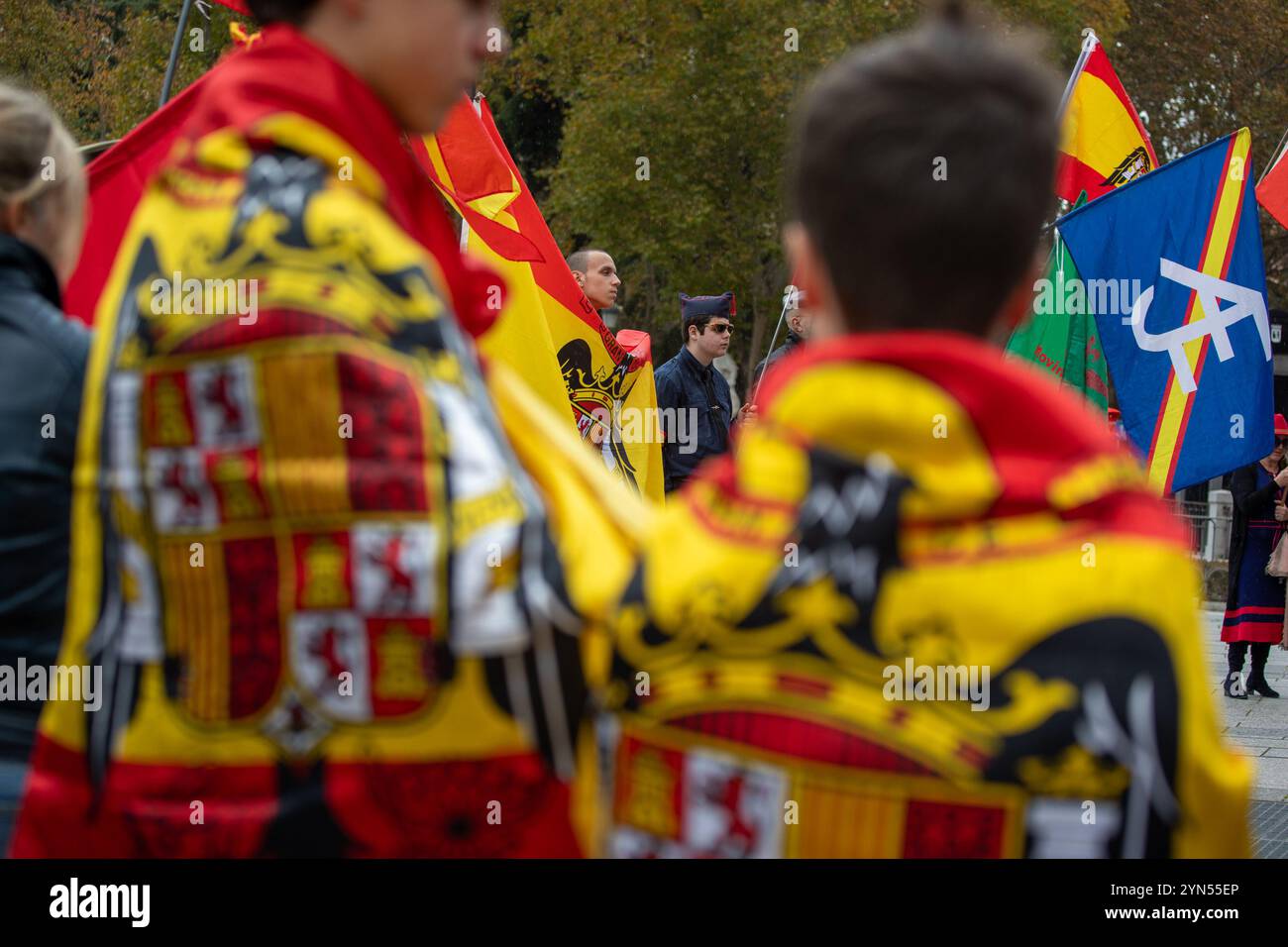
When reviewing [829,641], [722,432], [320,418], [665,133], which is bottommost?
[829,641]

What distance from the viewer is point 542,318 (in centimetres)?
594

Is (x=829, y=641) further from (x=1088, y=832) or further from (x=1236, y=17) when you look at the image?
(x=1236, y=17)

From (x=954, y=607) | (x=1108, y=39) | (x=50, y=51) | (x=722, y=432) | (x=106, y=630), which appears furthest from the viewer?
(x=1108, y=39)

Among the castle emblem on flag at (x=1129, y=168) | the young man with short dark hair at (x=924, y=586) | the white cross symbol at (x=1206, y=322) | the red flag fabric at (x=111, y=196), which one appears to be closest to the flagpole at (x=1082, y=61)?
the castle emblem on flag at (x=1129, y=168)

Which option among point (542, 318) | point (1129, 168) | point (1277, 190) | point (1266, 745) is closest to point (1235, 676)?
point (1266, 745)

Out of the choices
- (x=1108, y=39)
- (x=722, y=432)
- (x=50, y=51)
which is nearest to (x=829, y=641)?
(x=722, y=432)

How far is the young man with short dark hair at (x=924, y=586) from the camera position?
1.31m

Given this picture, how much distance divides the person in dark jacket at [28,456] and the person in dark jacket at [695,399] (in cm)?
648

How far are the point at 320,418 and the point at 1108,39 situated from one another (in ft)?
83.7

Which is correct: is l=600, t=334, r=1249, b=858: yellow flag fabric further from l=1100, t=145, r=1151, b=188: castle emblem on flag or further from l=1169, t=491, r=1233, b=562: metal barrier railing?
l=1169, t=491, r=1233, b=562: metal barrier railing

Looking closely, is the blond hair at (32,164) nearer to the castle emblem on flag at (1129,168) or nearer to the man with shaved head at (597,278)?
the man with shaved head at (597,278)

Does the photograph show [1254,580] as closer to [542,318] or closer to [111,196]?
[542,318]

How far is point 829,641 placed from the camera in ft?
4.36

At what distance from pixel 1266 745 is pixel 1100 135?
3226 mm
